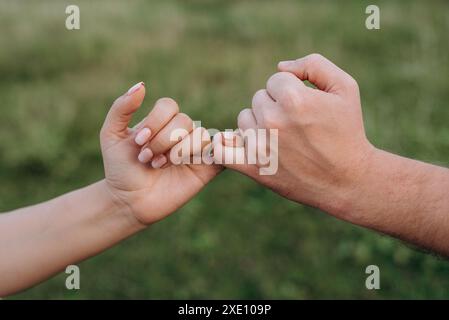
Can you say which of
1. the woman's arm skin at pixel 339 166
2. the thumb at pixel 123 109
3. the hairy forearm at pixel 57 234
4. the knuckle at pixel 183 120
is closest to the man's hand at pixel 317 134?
the woman's arm skin at pixel 339 166

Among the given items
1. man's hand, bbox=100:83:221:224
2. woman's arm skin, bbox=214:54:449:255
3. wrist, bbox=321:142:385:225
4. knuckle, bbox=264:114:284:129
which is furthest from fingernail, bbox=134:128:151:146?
wrist, bbox=321:142:385:225

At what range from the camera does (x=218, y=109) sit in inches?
244

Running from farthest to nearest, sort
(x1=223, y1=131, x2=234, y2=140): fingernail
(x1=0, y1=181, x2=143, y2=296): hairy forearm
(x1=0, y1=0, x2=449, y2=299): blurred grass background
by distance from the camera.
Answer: (x1=0, y1=0, x2=449, y2=299): blurred grass background < (x1=0, y1=181, x2=143, y2=296): hairy forearm < (x1=223, y1=131, x2=234, y2=140): fingernail

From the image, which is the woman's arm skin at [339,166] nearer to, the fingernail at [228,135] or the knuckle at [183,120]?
the fingernail at [228,135]

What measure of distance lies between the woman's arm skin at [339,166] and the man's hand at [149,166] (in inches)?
8.9

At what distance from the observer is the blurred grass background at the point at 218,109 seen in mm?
4012

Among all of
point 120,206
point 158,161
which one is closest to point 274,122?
point 158,161

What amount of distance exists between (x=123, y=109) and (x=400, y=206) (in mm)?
1182

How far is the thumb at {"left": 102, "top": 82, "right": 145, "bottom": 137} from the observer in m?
2.28

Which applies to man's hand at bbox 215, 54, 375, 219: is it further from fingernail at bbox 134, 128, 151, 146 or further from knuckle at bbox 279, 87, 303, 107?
fingernail at bbox 134, 128, 151, 146

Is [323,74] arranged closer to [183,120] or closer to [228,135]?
[228,135]

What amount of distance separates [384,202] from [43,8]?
835 centimetres

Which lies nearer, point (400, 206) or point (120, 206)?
point (400, 206)

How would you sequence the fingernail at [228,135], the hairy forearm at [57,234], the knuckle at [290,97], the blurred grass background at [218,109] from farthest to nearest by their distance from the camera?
the blurred grass background at [218,109], the hairy forearm at [57,234], the fingernail at [228,135], the knuckle at [290,97]
